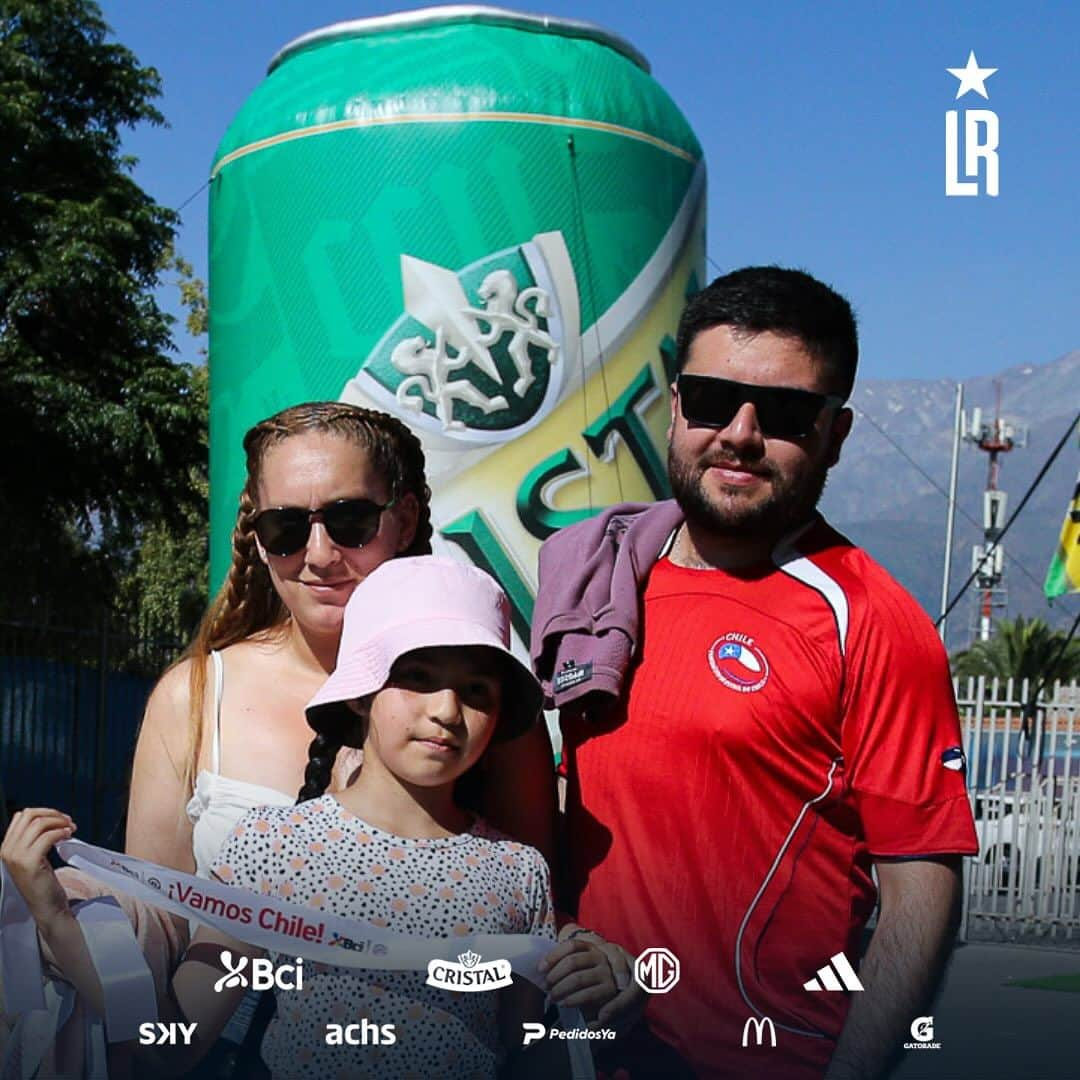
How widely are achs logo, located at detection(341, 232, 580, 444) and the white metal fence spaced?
5.35 meters

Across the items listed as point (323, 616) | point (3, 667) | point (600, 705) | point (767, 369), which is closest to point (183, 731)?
point (323, 616)

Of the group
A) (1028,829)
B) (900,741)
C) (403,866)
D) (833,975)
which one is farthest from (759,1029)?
(1028,829)

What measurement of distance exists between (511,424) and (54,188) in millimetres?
9886

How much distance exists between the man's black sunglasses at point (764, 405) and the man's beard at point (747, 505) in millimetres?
53

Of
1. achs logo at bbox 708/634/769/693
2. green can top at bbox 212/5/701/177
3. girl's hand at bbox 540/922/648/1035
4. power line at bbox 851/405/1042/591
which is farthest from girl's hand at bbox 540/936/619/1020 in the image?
green can top at bbox 212/5/701/177

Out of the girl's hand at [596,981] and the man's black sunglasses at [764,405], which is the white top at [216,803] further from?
the man's black sunglasses at [764,405]

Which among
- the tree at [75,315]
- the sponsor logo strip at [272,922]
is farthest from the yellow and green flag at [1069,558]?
the sponsor logo strip at [272,922]

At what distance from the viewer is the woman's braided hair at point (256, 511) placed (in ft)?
7.41

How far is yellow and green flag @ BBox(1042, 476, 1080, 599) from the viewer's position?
10.7 meters

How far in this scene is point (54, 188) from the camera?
14.6 metres

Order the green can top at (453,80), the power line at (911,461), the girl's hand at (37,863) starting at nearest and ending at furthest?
the girl's hand at (37,863) → the power line at (911,461) → the green can top at (453,80)

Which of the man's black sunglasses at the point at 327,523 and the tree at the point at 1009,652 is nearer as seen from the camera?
the man's black sunglasses at the point at 327,523

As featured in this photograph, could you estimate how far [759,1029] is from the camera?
2232mm

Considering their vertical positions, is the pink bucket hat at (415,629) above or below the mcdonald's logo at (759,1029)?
above
